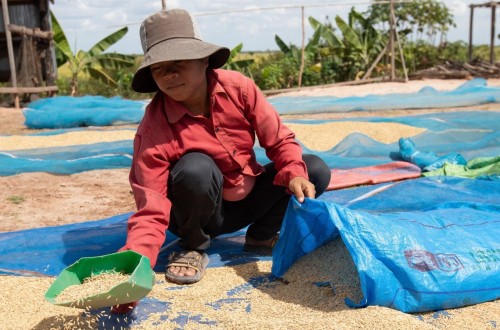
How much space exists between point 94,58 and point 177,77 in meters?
10.3

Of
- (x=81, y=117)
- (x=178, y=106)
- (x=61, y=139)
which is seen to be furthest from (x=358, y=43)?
(x=178, y=106)

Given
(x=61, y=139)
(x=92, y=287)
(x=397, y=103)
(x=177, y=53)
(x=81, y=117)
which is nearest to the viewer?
(x=92, y=287)

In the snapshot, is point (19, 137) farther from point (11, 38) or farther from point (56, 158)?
point (11, 38)

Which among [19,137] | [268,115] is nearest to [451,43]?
[19,137]

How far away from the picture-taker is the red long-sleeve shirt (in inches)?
97.7

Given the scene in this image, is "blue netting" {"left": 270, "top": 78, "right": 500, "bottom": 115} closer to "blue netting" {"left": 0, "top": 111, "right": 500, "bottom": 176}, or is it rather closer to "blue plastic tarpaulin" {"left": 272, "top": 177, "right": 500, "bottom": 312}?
"blue netting" {"left": 0, "top": 111, "right": 500, "bottom": 176}

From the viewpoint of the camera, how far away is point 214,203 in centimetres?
253

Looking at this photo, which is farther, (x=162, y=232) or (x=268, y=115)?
(x=268, y=115)

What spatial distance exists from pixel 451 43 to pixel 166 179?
14.7 m

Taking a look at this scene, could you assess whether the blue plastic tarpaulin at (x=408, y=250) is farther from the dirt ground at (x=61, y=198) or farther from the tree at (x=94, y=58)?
the tree at (x=94, y=58)

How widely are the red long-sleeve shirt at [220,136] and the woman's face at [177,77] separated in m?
0.11

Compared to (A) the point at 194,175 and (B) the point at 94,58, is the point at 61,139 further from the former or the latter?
(B) the point at 94,58

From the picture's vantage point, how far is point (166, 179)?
247cm

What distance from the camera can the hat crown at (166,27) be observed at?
2.48 m
